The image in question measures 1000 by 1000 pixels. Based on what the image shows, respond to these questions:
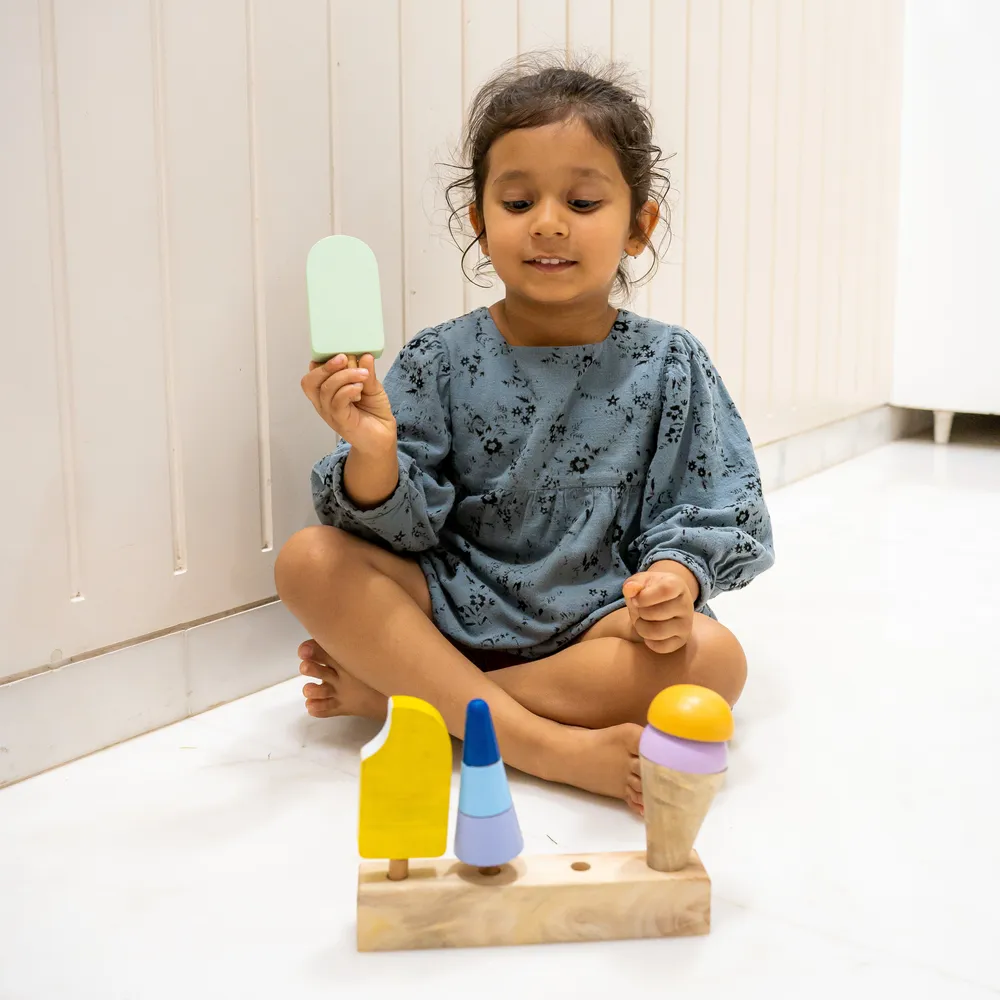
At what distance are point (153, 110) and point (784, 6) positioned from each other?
1274 mm

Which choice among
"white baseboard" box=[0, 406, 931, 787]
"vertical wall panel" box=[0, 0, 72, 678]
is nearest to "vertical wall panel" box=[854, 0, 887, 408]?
"white baseboard" box=[0, 406, 931, 787]

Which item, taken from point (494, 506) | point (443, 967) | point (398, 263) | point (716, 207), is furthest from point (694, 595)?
point (716, 207)

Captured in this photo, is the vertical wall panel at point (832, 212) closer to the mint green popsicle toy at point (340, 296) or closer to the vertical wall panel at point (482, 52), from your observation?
the vertical wall panel at point (482, 52)

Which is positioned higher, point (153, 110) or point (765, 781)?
point (153, 110)

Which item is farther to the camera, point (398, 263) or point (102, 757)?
point (398, 263)

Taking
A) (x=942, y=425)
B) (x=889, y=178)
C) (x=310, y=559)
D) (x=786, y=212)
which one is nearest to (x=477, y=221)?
(x=310, y=559)

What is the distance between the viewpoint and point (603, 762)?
0.79m

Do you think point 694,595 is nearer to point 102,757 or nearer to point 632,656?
point 632,656

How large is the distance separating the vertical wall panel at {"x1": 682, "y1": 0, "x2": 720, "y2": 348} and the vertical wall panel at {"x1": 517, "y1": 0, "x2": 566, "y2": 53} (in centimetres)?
33

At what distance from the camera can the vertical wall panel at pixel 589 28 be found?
132cm

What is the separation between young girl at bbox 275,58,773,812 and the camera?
0.85 meters

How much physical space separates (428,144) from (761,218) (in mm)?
847

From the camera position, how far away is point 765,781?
33.0 inches

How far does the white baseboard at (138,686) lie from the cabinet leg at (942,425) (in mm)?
1752
